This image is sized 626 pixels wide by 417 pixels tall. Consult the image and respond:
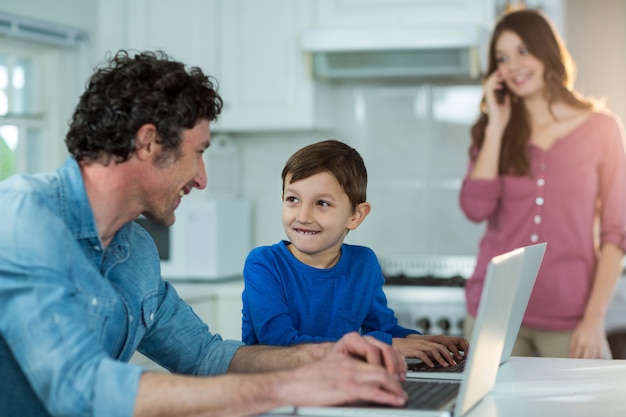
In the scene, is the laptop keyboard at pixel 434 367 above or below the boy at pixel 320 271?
below

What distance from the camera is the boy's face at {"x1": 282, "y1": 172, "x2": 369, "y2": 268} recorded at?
6.32ft

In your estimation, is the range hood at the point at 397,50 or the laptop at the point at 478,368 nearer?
the laptop at the point at 478,368

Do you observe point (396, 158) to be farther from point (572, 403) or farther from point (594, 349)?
point (572, 403)

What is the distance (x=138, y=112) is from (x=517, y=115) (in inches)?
72.6

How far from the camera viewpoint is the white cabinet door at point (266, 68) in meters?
4.12

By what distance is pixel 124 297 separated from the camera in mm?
1642

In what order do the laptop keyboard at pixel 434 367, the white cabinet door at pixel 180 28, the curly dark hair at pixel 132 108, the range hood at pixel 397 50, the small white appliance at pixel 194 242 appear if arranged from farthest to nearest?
the white cabinet door at pixel 180 28, the small white appliance at pixel 194 242, the range hood at pixel 397 50, the laptop keyboard at pixel 434 367, the curly dark hair at pixel 132 108

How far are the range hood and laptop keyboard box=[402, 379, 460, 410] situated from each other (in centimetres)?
246

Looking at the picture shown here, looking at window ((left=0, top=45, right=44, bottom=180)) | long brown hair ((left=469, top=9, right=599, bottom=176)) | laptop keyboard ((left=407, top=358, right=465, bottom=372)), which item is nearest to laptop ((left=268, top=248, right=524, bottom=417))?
laptop keyboard ((left=407, top=358, right=465, bottom=372))

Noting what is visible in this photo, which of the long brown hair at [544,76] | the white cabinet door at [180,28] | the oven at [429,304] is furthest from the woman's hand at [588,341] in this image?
the white cabinet door at [180,28]

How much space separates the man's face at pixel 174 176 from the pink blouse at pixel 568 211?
5.34ft

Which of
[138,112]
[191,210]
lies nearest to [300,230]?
[138,112]

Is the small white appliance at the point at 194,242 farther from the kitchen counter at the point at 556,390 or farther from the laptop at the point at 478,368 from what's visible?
the laptop at the point at 478,368

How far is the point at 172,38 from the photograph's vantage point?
425 centimetres
